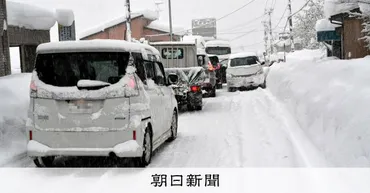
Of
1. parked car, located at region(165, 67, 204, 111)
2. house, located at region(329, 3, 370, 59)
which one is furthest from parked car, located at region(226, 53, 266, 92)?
parked car, located at region(165, 67, 204, 111)

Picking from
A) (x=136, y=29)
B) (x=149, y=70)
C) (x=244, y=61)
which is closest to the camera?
(x=149, y=70)

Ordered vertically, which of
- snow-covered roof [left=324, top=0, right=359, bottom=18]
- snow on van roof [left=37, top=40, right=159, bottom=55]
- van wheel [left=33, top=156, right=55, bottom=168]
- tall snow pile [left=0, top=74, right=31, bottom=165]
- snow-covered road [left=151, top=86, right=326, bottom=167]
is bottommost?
snow-covered road [left=151, top=86, right=326, bottom=167]

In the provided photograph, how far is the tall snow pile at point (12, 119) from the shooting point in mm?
7718

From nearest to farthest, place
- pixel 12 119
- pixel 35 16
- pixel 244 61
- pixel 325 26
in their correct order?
pixel 12 119 < pixel 35 16 < pixel 244 61 < pixel 325 26

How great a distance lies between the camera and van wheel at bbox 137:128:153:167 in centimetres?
658

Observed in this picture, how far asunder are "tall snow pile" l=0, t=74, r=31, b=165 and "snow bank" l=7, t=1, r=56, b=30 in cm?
936

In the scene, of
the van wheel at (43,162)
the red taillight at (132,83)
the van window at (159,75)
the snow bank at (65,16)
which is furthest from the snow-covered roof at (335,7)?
the van wheel at (43,162)

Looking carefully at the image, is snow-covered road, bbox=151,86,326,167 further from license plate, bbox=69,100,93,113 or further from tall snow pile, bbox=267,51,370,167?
license plate, bbox=69,100,93,113

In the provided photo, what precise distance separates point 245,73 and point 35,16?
1031 centimetres

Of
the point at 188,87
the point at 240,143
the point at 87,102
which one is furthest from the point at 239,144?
the point at 188,87

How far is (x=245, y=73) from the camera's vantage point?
2214 centimetres

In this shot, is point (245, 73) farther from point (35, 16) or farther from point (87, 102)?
point (87, 102)

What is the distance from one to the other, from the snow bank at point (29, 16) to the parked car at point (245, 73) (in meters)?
9.19

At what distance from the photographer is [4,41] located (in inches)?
626
